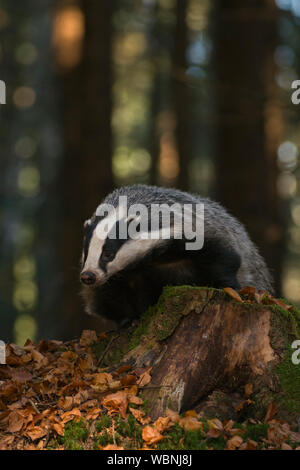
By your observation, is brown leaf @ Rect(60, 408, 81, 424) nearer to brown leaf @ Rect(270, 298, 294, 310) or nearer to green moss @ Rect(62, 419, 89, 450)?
green moss @ Rect(62, 419, 89, 450)

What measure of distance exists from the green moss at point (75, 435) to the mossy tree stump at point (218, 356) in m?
0.53

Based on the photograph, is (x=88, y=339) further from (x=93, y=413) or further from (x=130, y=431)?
(x=130, y=431)

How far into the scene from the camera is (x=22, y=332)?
1948 centimetres

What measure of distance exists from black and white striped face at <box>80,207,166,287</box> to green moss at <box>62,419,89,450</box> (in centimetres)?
122

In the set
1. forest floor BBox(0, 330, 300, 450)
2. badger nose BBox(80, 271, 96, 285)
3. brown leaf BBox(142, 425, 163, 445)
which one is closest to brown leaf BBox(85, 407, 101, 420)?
forest floor BBox(0, 330, 300, 450)

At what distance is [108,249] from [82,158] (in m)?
4.61

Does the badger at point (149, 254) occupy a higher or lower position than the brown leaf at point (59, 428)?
higher

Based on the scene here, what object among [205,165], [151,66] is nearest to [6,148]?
[151,66]

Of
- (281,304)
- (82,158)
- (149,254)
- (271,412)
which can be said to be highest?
(82,158)

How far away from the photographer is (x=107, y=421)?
399 centimetres

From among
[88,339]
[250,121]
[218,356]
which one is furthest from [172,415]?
[250,121]

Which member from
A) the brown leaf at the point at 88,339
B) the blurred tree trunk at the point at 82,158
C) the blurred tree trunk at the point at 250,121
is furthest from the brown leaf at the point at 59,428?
the blurred tree trunk at the point at 250,121

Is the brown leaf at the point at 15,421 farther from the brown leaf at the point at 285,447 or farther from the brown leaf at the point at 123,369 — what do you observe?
the brown leaf at the point at 285,447

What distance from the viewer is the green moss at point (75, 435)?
151 inches
